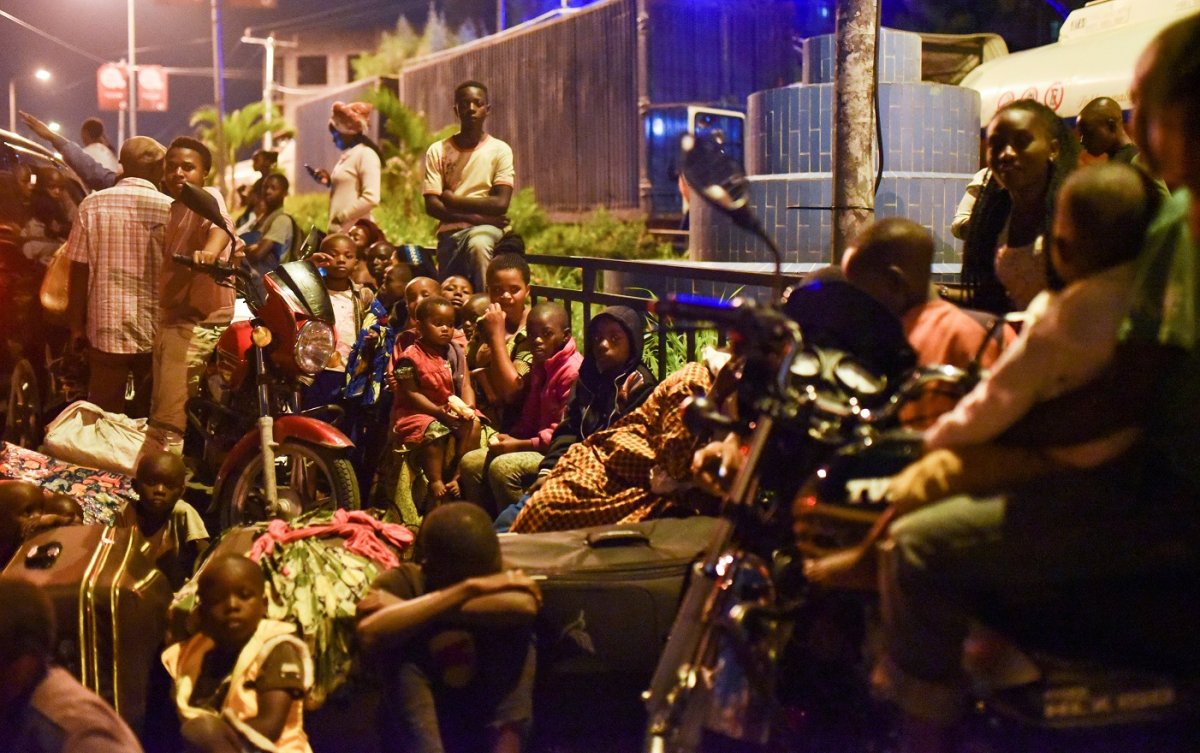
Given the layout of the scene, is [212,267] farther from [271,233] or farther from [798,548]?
[271,233]

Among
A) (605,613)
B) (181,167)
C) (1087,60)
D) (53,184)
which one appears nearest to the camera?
(605,613)

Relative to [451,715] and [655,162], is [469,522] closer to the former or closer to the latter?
[451,715]

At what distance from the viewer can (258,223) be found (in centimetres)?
1212

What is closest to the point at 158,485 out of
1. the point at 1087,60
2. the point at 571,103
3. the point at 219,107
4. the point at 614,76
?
the point at 1087,60

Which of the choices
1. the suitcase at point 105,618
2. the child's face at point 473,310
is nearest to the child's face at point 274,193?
the child's face at point 473,310

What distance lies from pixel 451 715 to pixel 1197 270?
90.0 inches

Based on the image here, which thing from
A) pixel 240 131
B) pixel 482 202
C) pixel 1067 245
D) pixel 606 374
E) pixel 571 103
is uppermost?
pixel 240 131

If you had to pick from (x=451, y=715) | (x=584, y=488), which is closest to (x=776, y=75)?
(x=584, y=488)

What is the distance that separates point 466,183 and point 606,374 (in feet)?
11.5

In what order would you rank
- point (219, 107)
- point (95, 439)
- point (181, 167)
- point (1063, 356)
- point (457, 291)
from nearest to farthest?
point (1063, 356) → point (95, 439) → point (457, 291) → point (181, 167) → point (219, 107)

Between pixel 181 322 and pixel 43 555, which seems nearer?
pixel 43 555

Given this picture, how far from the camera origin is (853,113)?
570 centimetres

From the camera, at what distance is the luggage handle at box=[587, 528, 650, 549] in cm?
409

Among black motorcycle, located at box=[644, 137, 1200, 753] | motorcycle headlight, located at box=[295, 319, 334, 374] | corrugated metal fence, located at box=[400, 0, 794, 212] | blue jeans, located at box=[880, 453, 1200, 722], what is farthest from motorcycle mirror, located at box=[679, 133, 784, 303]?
corrugated metal fence, located at box=[400, 0, 794, 212]
